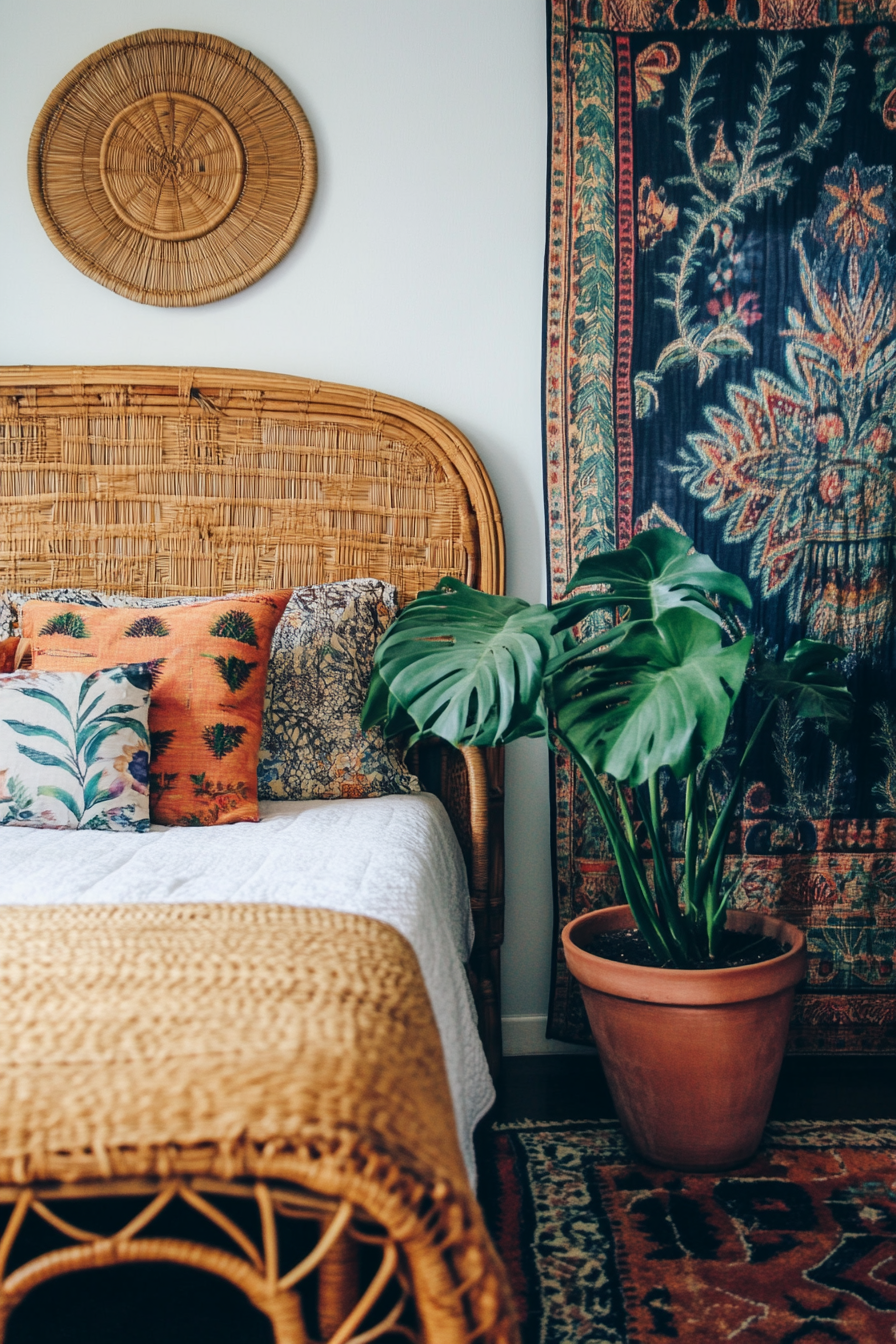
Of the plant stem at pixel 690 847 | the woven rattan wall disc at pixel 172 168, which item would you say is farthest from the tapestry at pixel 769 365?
the woven rattan wall disc at pixel 172 168

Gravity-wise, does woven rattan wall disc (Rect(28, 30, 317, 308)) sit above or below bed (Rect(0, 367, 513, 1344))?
above

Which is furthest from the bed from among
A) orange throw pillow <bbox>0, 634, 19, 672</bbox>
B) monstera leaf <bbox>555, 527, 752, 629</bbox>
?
monstera leaf <bbox>555, 527, 752, 629</bbox>

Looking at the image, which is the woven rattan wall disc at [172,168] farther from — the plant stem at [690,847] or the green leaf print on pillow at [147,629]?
the plant stem at [690,847]

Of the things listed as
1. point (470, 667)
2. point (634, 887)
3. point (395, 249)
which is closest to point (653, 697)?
point (470, 667)

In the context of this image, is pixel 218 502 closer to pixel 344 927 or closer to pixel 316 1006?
pixel 344 927

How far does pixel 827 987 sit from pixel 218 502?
67.2 inches

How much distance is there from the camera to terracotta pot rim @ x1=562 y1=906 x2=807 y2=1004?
1.41 metres

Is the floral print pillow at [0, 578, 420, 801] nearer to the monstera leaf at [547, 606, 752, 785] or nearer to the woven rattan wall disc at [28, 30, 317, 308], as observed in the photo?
the monstera leaf at [547, 606, 752, 785]

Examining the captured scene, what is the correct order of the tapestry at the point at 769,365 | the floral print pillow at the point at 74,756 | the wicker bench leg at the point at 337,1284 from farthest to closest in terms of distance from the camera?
the tapestry at the point at 769,365 < the floral print pillow at the point at 74,756 < the wicker bench leg at the point at 337,1284

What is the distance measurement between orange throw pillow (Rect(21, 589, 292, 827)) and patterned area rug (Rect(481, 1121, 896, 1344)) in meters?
0.78

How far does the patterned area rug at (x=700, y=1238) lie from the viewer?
1128mm

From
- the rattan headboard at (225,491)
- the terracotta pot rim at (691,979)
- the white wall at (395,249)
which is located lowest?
the terracotta pot rim at (691,979)

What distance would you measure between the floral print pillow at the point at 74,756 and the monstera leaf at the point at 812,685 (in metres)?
1.10

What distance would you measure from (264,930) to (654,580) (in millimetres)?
840
